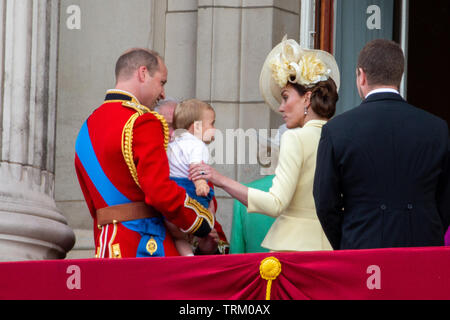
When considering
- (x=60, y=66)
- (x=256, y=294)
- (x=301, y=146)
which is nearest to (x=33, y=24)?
(x=60, y=66)

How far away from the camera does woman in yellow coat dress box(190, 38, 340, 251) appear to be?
5.34m

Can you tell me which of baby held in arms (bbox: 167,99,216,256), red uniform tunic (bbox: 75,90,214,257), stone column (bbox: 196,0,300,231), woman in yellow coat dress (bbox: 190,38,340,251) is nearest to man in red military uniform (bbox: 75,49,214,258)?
red uniform tunic (bbox: 75,90,214,257)

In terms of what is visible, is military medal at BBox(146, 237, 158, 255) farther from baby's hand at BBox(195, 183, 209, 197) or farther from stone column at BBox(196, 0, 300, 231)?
stone column at BBox(196, 0, 300, 231)

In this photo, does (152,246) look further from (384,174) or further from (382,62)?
(382,62)

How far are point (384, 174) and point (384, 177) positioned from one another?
0.01 m

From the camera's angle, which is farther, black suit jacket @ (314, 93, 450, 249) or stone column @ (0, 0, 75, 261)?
stone column @ (0, 0, 75, 261)

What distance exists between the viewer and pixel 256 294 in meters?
4.77

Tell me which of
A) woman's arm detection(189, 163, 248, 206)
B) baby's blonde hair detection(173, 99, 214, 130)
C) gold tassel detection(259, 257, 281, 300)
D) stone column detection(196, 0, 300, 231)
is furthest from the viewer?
stone column detection(196, 0, 300, 231)

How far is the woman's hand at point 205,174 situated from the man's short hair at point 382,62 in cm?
91

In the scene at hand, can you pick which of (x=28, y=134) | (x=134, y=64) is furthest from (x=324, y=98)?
(x=28, y=134)

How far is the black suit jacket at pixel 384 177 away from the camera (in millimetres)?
4770

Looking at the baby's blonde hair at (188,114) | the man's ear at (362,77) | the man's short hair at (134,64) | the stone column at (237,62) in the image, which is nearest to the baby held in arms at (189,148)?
the baby's blonde hair at (188,114)

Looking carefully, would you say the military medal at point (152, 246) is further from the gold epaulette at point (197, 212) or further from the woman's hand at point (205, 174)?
the woman's hand at point (205, 174)
